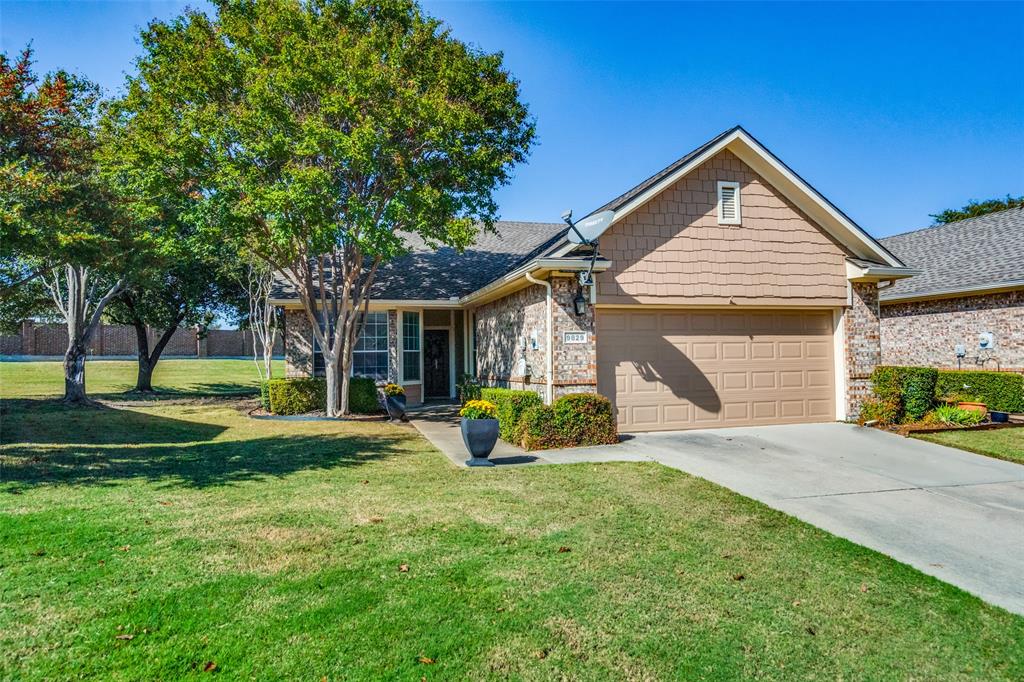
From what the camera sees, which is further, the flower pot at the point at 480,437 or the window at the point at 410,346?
the window at the point at 410,346

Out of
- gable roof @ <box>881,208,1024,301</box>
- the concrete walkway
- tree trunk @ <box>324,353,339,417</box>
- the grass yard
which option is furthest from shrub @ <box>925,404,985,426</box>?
tree trunk @ <box>324,353,339,417</box>

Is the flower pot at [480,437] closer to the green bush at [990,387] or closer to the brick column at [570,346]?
the brick column at [570,346]

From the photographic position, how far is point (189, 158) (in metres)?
10.9

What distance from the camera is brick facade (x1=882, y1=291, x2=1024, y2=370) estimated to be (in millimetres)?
13633

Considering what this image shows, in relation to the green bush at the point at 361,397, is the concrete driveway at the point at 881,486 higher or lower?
lower

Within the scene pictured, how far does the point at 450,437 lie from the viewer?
11070 millimetres

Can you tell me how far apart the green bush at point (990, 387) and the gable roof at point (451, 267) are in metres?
9.63

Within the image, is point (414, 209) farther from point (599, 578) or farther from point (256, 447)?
point (599, 578)

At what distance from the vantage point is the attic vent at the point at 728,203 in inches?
450

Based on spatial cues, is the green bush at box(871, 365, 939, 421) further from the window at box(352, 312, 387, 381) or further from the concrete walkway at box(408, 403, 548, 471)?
the window at box(352, 312, 387, 381)

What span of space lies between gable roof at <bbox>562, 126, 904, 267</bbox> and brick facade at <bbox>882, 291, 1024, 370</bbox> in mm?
4455

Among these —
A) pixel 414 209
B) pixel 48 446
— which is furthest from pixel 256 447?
pixel 414 209

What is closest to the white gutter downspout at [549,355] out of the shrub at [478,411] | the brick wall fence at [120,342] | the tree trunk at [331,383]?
the shrub at [478,411]

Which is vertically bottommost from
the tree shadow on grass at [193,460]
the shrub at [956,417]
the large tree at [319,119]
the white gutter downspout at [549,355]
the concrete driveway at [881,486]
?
the concrete driveway at [881,486]
